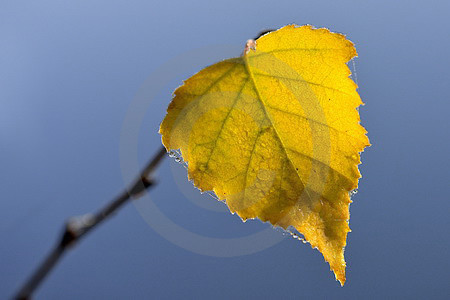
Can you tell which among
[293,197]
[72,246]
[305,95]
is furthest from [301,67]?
[72,246]

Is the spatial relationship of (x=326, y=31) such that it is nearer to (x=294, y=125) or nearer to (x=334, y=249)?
(x=294, y=125)

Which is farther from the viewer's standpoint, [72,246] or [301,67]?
[301,67]

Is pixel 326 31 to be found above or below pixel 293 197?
above
